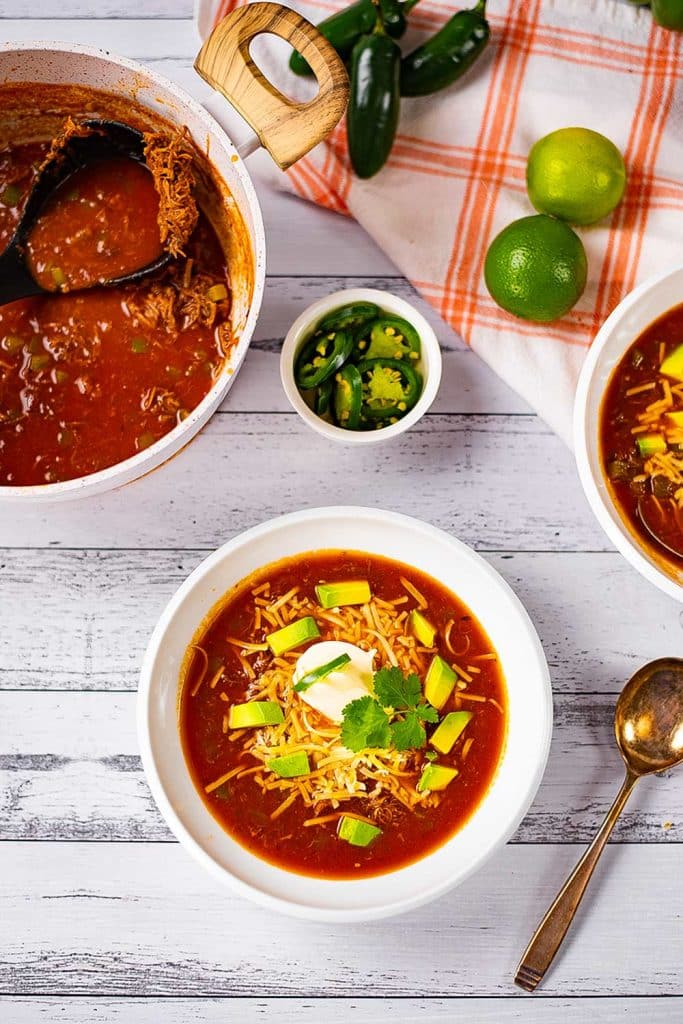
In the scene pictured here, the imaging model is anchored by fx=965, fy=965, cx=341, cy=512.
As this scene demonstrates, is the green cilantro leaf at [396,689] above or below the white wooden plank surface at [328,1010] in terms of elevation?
above

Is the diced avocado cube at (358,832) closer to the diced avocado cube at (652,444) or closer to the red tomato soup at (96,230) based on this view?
the diced avocado cube at (652,444)

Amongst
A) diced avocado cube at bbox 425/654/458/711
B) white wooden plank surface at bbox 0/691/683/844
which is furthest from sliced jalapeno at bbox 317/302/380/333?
white wooden plank surface at bbox 0/691/683/844

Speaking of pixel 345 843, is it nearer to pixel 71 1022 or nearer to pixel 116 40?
pixel 71 1022

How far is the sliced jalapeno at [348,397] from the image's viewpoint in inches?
89.0

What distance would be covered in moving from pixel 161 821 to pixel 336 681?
22.6 inches

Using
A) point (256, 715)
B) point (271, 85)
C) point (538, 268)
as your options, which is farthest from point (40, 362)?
point (538, 268)

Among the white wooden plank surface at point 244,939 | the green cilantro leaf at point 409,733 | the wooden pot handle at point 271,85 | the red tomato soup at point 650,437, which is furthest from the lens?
the white wooden plank surface at point 244,939

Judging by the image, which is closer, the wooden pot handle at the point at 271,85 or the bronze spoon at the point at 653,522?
the wooden pot handle at the point at 271,85

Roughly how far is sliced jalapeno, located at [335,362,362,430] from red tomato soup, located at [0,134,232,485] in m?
0.28

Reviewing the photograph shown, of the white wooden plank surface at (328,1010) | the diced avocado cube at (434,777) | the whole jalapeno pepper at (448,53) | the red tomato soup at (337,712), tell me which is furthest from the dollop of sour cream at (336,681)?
the whole jalapeno pepper at (448,53)

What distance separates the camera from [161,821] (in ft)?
7.72

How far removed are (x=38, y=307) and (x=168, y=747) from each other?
106 centimetres

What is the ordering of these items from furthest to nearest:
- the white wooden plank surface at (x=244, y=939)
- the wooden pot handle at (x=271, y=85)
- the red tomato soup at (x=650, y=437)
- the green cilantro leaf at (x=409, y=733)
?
the white wooden plank surface at (x=244, y=939)
the red tomato soup at (x=650, y=437)
the green cilantro leaf at (x=409, y=733)
the wooden pot handle at (x=271, y=85)

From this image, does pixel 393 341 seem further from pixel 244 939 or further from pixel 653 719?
pixel 244 939
